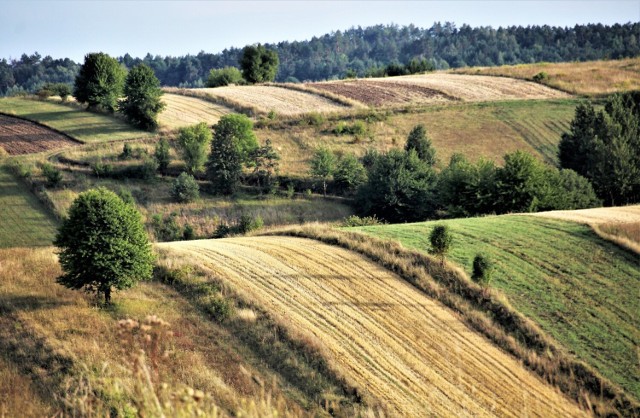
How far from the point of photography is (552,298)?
1281 inches

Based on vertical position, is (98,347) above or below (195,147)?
below

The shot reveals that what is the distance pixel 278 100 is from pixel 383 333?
69462 millimetres

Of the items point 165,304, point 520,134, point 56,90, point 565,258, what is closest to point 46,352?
point 165,304

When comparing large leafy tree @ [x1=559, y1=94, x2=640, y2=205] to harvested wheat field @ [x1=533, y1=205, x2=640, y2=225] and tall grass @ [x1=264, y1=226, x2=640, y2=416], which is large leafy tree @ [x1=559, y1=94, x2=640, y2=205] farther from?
tall grass @ [x1=264, y1=226, x2=640, y2=416]

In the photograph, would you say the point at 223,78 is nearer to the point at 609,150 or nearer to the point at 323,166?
the point at 323,166

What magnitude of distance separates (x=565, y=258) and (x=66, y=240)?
965 inches

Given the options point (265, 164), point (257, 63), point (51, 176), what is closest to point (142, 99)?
point (265, 164)

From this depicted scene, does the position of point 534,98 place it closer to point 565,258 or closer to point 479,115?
point 479,115

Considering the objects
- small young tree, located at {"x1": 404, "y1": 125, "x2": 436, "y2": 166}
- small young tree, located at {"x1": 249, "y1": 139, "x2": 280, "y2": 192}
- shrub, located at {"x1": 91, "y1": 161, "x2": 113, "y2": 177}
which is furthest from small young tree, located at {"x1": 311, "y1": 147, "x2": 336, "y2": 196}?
shrub, located at {"x1": 91, "y1": 161, "x2": 113, "y2": 177}

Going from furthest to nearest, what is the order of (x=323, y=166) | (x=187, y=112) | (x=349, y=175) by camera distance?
(x=187, y=112)
(x=323, y=166)
(x=349, y=175)

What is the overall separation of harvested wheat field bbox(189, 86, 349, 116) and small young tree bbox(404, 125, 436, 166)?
16717 millimetres

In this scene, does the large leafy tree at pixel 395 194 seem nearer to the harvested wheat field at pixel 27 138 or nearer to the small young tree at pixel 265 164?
the small young tree at pixel 265 164

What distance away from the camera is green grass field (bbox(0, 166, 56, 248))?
51722 millimetres

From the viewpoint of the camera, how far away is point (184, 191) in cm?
6388
